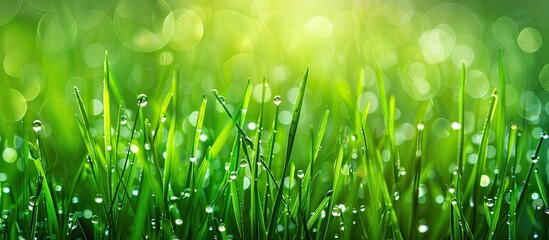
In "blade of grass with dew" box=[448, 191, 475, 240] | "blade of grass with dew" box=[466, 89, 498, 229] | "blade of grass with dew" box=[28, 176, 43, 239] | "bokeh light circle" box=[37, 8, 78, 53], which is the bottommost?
"blade of grass with dew" box=[448, 191, 475, 240]

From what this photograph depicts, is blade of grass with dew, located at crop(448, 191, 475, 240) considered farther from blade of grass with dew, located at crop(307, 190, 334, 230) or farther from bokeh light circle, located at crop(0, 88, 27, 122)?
bokeh light circle, located at crop(0, 88, 27, 122)

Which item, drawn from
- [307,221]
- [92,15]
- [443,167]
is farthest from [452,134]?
[92,15]

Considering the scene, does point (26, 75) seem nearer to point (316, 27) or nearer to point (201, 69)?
point (201, 69)

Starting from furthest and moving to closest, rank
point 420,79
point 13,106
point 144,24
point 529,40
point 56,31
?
point 144,24 < point 529,40 < point 56,31 < point 420,79 < point 13,106

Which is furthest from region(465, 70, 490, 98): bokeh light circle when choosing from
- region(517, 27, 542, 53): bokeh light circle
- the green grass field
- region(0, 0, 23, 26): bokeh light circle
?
region(0, 0, 23, 26): bokeh light circle

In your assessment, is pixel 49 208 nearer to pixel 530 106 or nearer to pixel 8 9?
pixel 530 106

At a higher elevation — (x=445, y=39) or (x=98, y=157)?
(x=445, y=39)

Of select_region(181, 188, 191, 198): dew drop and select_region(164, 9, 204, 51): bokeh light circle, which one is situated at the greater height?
select_region(164, 9, 204, 51): bokeh light circle

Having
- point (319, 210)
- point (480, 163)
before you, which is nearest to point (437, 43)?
point (480, 163)
